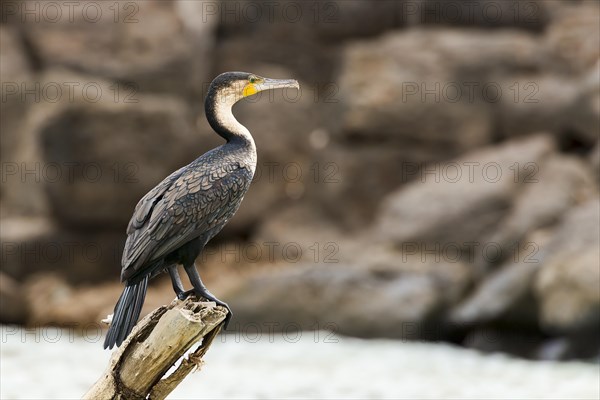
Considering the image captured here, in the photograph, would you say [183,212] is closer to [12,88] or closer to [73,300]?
[73,300]

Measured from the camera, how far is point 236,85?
488cm

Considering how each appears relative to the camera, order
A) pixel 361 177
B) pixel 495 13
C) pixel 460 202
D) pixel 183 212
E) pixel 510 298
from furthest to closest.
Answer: pixel 495 13, pixel 361 177, pixel 460 202, pixel 510 298, pixel 183 212

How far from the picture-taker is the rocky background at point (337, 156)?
10.1 m

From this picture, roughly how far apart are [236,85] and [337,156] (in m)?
7.86

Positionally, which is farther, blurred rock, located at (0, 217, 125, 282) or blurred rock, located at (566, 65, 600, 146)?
blurred rock, located at (0, 217, 125, 282)

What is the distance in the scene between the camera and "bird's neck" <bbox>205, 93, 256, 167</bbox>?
483 centimetres

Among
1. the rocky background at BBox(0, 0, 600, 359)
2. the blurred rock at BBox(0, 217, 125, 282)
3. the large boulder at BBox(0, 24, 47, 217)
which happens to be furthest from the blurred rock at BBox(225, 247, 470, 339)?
the large boulder at BBox(0, 24, 47, 217)

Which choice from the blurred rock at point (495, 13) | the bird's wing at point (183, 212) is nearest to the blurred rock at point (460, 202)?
the blurred rock at point (495, 13)

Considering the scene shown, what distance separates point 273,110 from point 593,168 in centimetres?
482

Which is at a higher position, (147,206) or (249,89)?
(249,89)

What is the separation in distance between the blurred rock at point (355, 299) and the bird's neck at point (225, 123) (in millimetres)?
5470

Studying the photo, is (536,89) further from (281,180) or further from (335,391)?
(335,391)

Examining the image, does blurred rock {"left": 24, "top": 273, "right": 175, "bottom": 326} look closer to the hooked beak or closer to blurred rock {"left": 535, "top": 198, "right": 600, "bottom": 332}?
blurred rock {"left": 535, "top": 198, "right": 600, "bottom": 332}

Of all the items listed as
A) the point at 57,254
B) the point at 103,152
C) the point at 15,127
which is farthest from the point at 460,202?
the point at 15,127
